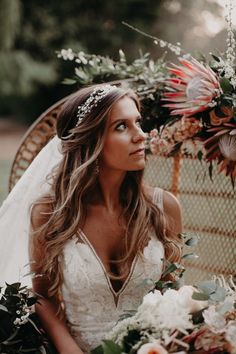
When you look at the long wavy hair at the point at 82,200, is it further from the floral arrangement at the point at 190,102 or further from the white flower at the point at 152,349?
the white flower at the point at 152,349

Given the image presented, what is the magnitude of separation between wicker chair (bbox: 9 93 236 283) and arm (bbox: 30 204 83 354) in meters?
0.81

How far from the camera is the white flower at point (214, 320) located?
1621mm

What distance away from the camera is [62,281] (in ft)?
7.55

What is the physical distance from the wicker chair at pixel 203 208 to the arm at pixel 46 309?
2.66 feet

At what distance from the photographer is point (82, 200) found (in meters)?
2.38

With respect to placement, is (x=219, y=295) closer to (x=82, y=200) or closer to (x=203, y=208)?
(x=82, y=200)

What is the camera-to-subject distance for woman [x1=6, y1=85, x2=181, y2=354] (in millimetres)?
2230

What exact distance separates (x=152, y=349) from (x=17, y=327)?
609mm

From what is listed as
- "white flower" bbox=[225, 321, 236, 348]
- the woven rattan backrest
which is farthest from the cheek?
the woven rattan backrest

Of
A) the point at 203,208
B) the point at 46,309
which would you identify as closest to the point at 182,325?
the point at 46,309

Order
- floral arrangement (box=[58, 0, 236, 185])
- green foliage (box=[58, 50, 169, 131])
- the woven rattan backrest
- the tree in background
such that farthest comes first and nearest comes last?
the tree in background, the woven rattan backrest, green foliage (box=[58, 50, 169, 131]), floral arrangement (box=[58, 0, 236, 185])

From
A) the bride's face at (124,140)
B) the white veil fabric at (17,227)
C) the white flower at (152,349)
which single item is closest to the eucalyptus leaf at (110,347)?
the white flower at (152,349)

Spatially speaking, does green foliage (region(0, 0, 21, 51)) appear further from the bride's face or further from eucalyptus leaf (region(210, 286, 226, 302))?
eucalyptus leaf (region(210, 286, 226, 302))

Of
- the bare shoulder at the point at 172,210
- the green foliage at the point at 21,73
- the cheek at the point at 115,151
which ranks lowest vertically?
the bare shoulder at the point at 172,210
